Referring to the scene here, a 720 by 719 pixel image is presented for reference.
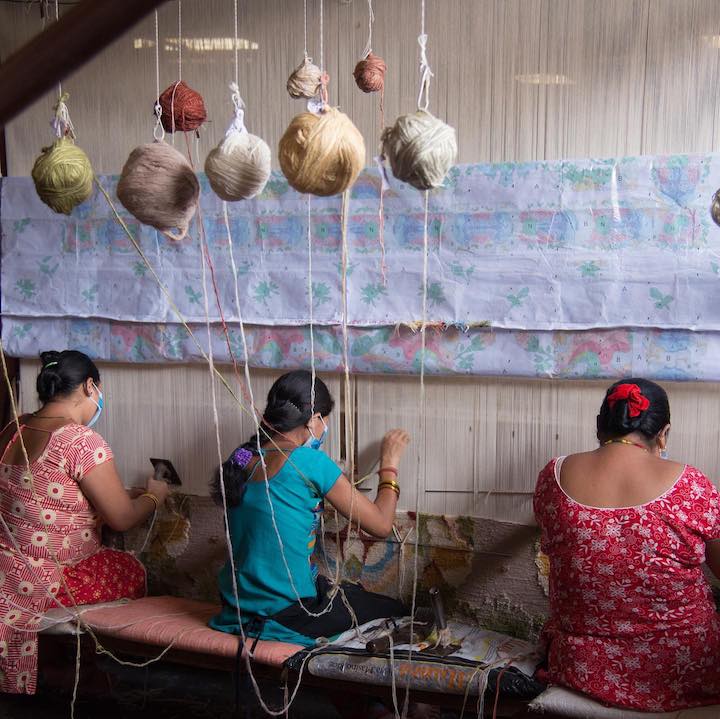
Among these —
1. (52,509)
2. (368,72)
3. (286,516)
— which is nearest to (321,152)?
(368,72)

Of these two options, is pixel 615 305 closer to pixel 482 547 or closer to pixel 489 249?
pixel 489 249

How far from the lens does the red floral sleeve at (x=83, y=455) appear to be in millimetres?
2598

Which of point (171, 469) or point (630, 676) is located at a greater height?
point (171, 469)

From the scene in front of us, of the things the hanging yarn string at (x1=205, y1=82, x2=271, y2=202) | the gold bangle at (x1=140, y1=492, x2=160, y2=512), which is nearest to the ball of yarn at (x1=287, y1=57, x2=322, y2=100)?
the hanging yarn string at (x1=205, y1=82, x2=271, y2=202)

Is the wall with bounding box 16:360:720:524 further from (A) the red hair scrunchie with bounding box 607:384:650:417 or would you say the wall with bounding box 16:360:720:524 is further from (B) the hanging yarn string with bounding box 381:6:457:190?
(B) the hanging yarn string with bounding box 381:6:457:190

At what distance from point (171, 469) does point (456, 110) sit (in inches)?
61.3

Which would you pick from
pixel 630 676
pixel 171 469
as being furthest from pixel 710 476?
pixel 171 469

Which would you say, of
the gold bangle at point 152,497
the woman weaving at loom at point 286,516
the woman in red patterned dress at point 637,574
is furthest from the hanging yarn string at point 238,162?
the gold bangle at point 152,497

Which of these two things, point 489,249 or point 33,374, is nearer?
point 489,249

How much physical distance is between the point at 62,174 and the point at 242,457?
1052 millimetres

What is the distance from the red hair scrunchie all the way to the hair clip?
1.02m

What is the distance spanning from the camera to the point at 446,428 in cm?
270

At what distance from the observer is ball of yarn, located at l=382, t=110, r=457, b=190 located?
146 cm

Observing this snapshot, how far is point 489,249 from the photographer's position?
8.43ft
